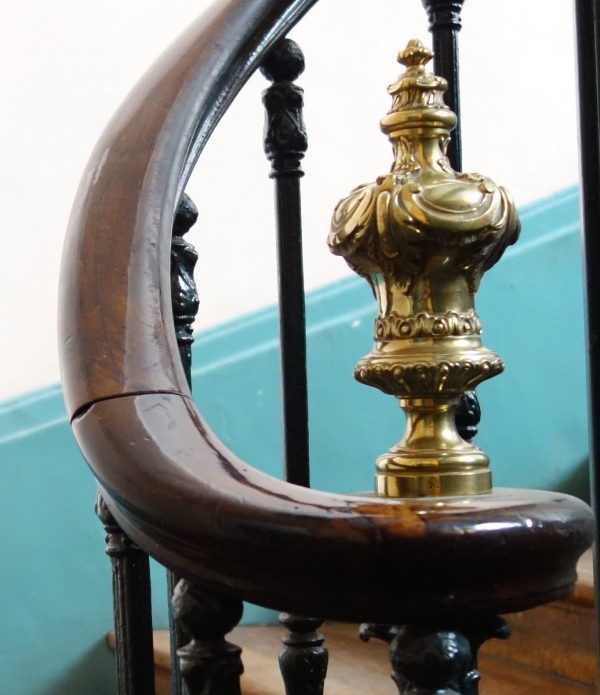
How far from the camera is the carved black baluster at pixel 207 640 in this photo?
1.42 feet

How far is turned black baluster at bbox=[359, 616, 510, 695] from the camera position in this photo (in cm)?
37

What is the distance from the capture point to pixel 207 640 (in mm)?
443

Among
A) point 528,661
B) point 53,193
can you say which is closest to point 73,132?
point 53,193

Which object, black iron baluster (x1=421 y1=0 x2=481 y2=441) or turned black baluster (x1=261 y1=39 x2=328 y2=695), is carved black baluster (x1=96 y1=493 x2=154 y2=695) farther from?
black iron baluster (x1=421 y1=0 x2=481 y2=441)

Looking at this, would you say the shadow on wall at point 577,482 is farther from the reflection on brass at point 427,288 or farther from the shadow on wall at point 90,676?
the reflection on brass at point 427,288

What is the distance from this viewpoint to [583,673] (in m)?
1.46

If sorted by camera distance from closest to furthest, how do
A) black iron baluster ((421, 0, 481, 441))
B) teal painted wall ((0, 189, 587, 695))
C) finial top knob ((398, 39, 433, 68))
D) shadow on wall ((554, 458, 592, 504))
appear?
finial top knob ((398, 39, 433, 68))
black iron baluster ((421, 0, 481, 441))
teal painted wall ((0, 189, 587, 695))
shadow on wall ((554, 458, 592, 504))

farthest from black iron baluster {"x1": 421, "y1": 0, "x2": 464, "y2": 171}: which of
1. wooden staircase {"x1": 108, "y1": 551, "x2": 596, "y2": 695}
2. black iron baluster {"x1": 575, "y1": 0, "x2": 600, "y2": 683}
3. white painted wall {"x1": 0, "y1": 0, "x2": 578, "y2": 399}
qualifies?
white painted wall {"x1": 0, "y1": 0, "x2": 578, "y2": 399}

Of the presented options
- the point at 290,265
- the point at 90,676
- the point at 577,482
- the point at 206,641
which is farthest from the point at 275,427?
the point at 206,641

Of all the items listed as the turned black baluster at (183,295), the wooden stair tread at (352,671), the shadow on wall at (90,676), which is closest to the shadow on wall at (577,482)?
the wooden stair tread at (352,671)

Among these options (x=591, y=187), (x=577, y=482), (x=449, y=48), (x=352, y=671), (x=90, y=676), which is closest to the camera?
(x=591, y=187)

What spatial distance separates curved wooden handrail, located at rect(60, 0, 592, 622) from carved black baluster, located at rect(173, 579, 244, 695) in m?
0.02

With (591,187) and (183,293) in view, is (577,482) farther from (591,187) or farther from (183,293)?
(183,293)

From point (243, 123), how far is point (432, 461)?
149cm
